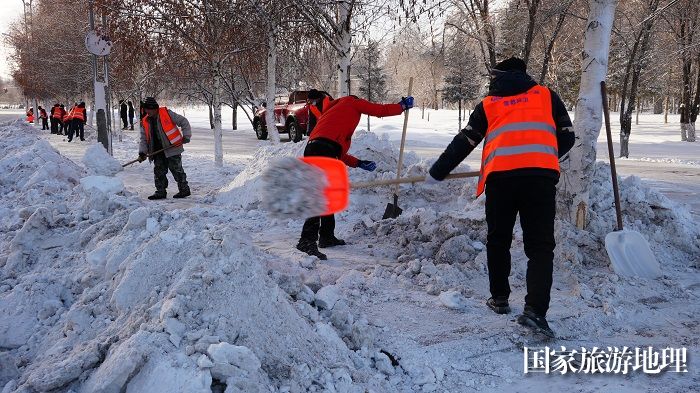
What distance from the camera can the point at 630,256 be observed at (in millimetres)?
4438

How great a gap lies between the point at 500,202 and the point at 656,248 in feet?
8.51

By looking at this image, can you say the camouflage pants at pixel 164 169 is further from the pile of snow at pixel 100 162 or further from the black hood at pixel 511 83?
the black hood at pixel 511 83

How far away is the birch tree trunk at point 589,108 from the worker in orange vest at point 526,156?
1.90 m

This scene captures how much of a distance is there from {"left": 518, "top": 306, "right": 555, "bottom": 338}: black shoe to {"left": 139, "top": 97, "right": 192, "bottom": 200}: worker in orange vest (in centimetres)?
622

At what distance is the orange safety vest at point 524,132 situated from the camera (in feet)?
10.5

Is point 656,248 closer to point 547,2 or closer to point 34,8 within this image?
point 547,2

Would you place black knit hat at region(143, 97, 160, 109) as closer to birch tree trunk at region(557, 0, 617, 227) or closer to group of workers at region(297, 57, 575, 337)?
group of workers at region(297, 57, 575, 337)

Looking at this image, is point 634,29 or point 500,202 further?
point 634,29

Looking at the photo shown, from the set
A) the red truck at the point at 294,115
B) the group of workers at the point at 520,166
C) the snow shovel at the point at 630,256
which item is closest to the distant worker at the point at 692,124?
the red truck at the point at 294,115

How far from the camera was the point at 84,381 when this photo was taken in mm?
2453

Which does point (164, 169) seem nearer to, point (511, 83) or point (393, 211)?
point (393, 211)

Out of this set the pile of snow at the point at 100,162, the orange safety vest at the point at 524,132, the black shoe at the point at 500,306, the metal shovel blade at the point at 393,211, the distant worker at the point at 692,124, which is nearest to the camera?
the orange safety vest at the point at 524,132

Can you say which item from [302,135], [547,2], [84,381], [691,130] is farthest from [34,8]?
[84,381]

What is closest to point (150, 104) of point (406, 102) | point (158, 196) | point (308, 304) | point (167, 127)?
point (167, 127)
